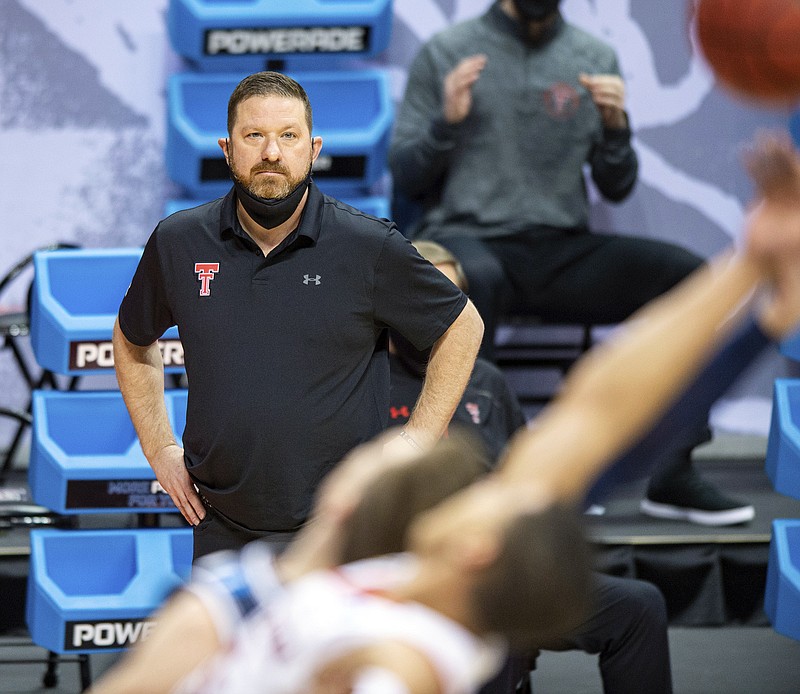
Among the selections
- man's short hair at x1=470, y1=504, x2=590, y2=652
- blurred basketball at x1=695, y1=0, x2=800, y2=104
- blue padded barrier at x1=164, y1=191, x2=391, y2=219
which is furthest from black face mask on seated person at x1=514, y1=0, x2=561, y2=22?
man's short hair at x1=470, y1=504, x2=590, y2=652

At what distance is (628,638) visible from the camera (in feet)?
11.4

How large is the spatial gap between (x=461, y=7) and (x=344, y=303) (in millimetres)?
2975

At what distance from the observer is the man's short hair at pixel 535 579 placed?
1.37 meters

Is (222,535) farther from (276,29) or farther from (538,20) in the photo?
(538,20)

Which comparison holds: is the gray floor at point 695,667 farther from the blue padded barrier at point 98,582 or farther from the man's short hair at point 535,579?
the man's short hair at point 535,579

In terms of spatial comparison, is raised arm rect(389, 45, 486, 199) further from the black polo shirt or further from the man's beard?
the man's beard

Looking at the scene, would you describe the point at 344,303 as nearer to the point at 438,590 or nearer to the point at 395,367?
the point at 395,367

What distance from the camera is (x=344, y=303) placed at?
2.93 metres

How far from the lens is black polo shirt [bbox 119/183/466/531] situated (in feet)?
9.50

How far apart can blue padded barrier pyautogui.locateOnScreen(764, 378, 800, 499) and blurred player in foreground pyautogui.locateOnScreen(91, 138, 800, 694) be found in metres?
2.24

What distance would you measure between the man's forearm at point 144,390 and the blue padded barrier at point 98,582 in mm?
719

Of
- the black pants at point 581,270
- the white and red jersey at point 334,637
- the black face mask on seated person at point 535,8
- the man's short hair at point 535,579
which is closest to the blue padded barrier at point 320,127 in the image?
the black pants at point 581,270

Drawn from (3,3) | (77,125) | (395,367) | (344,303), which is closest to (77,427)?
(395,367)

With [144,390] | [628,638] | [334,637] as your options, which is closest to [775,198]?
[334,637]
